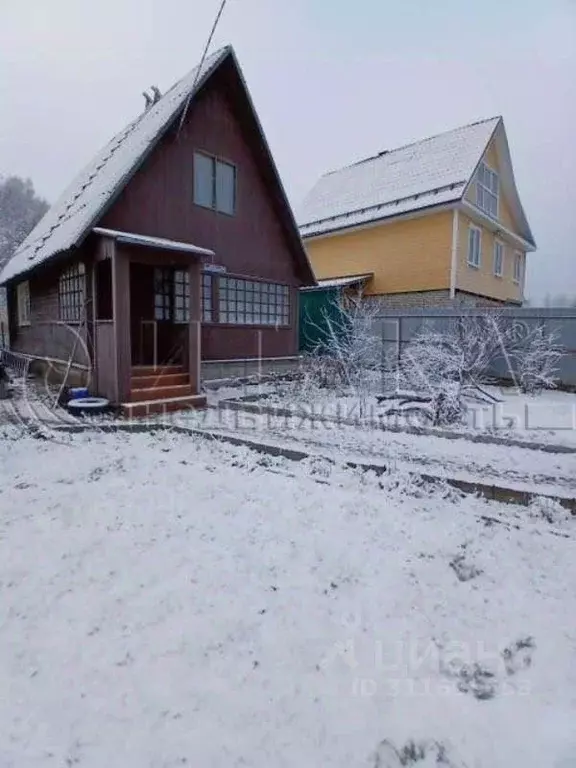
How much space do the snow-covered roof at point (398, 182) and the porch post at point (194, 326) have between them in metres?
10.2

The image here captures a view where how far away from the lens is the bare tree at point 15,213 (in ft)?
98.9

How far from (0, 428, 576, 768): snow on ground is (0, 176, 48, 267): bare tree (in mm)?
30407

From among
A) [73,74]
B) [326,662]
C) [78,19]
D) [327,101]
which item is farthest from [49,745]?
[327,101]

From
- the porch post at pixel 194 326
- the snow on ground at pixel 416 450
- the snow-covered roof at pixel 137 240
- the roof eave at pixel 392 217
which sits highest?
the roof eave at pixel 392 217

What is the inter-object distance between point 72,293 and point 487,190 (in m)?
15.2

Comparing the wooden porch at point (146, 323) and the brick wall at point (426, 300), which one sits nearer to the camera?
the wooden porch at point (146, 323)

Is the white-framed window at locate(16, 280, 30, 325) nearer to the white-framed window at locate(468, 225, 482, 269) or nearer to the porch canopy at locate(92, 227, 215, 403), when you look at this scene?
the porch canopy at locate(92, 227, 215, 403)

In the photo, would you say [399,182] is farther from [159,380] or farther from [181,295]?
[159,380]

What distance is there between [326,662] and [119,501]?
7.87 ft

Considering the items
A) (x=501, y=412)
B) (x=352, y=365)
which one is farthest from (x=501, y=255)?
(x=501, y=412)

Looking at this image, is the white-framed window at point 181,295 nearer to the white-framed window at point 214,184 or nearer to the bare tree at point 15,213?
the white-framed window at point 214,184

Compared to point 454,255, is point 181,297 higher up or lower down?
lower down

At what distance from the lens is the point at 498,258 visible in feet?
60.8

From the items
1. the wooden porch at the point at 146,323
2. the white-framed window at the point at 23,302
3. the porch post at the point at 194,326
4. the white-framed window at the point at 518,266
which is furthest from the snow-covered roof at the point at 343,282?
the white-framed window at the point at 23,302
